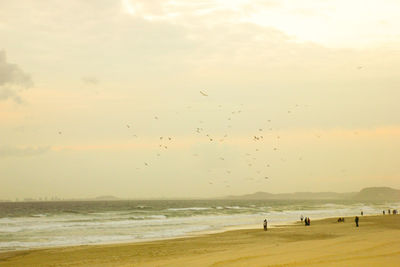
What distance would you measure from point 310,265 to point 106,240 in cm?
2154

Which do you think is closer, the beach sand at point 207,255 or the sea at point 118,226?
the beach sand at point 207,255

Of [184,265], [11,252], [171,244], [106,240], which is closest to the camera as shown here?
[184,265]

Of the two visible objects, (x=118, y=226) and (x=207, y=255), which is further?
(x=118, y=226)

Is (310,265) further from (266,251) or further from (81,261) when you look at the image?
(81,261)

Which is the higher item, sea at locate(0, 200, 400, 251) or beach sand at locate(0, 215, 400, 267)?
beach sand at locate(0, 215, 400, 267)

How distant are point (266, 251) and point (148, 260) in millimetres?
6056

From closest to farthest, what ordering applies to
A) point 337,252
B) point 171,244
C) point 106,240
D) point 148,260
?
point 337,252
point 148,260
point 171,244
point 106,240

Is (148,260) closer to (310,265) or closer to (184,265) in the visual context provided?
(184,265)

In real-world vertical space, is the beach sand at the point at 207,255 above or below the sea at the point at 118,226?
above

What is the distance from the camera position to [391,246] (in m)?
Answer: 21.9

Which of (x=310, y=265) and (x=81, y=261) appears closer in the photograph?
(x=310, y=265)

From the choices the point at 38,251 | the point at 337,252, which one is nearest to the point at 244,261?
the point at 337,252

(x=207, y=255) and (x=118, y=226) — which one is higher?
(x=207, y=255)

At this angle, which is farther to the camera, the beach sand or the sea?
the sea
